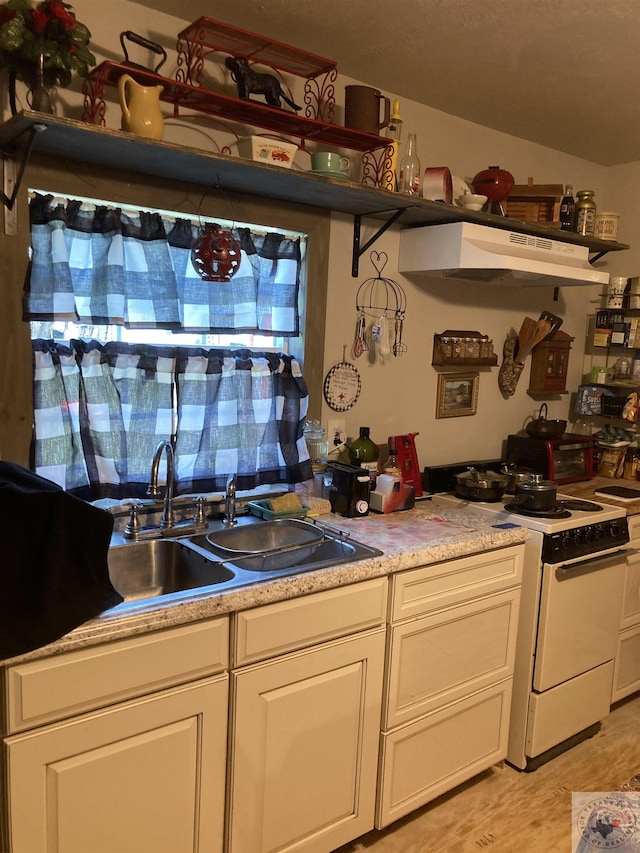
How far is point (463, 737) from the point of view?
242cm

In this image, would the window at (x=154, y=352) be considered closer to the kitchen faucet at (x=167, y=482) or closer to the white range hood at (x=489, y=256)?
the kitchen faucet at (x=167, y=482)

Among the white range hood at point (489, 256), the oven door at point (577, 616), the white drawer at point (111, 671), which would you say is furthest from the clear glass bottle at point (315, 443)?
the white drawer at point (111, 671)

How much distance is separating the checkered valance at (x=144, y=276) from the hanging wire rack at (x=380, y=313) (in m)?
0.32

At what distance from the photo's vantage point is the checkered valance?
2.02 metres

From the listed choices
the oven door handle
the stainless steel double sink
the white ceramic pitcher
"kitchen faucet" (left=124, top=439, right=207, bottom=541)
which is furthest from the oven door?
the white ceramic pitcher

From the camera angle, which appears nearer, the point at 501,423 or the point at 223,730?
the point at 223,730

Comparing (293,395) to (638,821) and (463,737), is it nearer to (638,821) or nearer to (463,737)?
(463,737)

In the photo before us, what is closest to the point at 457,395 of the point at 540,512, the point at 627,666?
the point at 540,512

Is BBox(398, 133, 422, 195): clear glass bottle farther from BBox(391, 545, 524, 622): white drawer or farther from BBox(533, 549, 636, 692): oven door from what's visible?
BBox(533, 549, 636, 692): oven door

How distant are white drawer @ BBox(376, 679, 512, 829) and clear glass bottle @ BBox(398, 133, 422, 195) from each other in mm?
1820

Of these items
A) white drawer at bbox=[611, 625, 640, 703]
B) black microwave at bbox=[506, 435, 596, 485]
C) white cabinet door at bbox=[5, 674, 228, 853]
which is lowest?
white drawer at bbox=[611, 625, 640, 703]

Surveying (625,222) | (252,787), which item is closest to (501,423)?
(625,222)

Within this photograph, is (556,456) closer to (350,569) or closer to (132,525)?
(350,569)

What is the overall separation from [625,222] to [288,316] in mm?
2147
